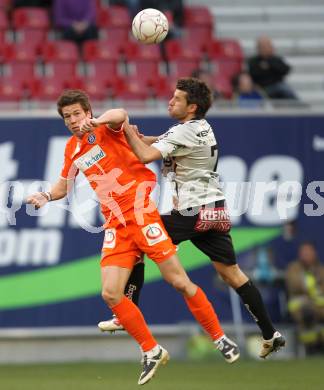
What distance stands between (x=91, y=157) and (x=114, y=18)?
8.06 metres

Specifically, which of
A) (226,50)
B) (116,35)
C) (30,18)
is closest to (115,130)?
(116,35)

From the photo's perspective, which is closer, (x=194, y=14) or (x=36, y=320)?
(x=36, y=320)

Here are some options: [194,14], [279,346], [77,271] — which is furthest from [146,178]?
[194,14]

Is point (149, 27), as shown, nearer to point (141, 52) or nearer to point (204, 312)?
point (204, 312)

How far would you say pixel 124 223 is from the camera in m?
9.20

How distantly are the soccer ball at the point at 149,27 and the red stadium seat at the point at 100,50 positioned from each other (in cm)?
643

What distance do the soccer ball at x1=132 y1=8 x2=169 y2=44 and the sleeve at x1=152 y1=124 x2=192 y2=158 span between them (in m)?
0.84

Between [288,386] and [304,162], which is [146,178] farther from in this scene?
[304,162]

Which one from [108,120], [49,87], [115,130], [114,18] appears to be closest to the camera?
[108,120]

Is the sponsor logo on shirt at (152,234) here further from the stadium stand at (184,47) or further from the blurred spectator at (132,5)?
the blurred spectator at (132,5)

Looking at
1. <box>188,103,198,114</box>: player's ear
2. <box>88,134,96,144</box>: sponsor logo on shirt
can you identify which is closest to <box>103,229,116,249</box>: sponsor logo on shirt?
<box>88,134,96,144</box>: sponsor logo on shirt

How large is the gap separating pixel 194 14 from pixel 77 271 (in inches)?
222

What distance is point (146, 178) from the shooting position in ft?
30.6

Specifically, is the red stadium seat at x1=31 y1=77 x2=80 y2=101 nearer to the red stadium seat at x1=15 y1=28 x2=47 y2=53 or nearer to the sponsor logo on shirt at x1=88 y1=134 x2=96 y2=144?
the red stadium seat at x1=15 y1=28 x2=47 y2=53
